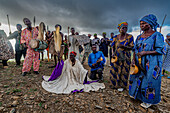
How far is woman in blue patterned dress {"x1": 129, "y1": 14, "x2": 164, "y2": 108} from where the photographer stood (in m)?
2.26

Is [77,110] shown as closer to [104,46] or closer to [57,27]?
[57,27]

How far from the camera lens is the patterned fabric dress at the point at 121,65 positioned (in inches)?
127

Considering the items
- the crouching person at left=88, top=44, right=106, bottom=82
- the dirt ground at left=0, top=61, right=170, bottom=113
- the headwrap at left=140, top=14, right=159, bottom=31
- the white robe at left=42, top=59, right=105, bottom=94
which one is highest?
the headwrap at left=140, top=14, right=159, bottom=31

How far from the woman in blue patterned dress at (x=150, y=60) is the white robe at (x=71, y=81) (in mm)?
1671

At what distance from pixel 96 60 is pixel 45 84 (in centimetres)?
254

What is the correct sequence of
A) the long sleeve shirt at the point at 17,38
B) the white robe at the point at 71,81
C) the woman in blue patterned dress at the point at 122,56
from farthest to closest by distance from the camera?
the long sleeve shirt at the point at 17,38 < the white robe at the point at 71,81 < the woman in blue patterned dress at the point at 122,56

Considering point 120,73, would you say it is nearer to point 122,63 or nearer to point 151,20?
point 122,63

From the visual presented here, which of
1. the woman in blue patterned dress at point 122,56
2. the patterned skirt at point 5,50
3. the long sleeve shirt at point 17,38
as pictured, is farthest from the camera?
the long sleeve shirt at point 17,38

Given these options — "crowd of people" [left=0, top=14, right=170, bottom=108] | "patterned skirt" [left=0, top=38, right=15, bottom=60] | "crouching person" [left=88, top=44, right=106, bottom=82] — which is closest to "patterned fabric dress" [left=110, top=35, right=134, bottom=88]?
"crowd of people" [left=0, top=14, right=170, bottom=108]

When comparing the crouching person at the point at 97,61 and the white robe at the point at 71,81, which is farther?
the crouching person at the point at 97,61

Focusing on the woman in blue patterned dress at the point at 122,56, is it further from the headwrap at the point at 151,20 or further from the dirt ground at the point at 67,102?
the headwrap at the point at 151,20

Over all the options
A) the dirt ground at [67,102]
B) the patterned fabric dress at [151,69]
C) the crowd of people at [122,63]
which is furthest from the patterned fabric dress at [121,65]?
the patterned fabric dress at [151,69]

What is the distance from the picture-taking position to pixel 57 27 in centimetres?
541

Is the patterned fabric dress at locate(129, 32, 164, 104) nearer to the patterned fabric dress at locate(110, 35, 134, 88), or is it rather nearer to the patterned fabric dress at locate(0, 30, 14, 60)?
the patterned fabric dress at locate(110, 35, 134, 88)
